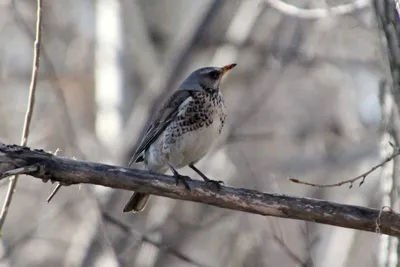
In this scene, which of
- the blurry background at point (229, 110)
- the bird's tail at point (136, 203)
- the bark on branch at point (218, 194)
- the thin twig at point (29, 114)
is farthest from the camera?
the blurry background at point (229, 110)

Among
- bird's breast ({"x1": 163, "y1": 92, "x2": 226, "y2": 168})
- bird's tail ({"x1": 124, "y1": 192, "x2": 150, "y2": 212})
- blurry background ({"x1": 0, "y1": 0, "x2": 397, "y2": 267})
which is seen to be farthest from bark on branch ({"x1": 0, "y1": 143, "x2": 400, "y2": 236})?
blurry background ({"x1": 0, "y1": 0, "x2": 397, "y2": 267})

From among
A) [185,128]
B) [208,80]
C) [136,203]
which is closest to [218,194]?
[136,203]

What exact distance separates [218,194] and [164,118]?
1626mm

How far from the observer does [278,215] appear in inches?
169

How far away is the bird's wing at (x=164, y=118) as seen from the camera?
19.2 feet

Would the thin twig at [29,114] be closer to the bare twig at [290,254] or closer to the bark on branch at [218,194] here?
the bark on branch at [218,194]

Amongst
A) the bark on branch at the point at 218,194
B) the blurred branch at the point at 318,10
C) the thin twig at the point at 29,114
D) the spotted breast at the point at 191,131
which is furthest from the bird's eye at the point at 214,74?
the thin twig at the point at 29,114

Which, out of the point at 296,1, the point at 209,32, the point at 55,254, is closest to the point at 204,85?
the point at 209,32

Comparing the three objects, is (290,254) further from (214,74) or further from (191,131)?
(214,74)

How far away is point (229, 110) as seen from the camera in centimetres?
993

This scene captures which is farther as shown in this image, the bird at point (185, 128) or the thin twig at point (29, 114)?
the bird at point (185, 128)

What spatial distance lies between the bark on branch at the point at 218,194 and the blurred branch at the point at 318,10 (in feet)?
6.17

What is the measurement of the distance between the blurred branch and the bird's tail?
1.88 metres

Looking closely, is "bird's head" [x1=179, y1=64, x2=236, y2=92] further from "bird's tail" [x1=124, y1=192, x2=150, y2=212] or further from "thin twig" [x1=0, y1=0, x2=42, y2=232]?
"thin twig" [x1=0, y1=0, x2=42, y2=232]
